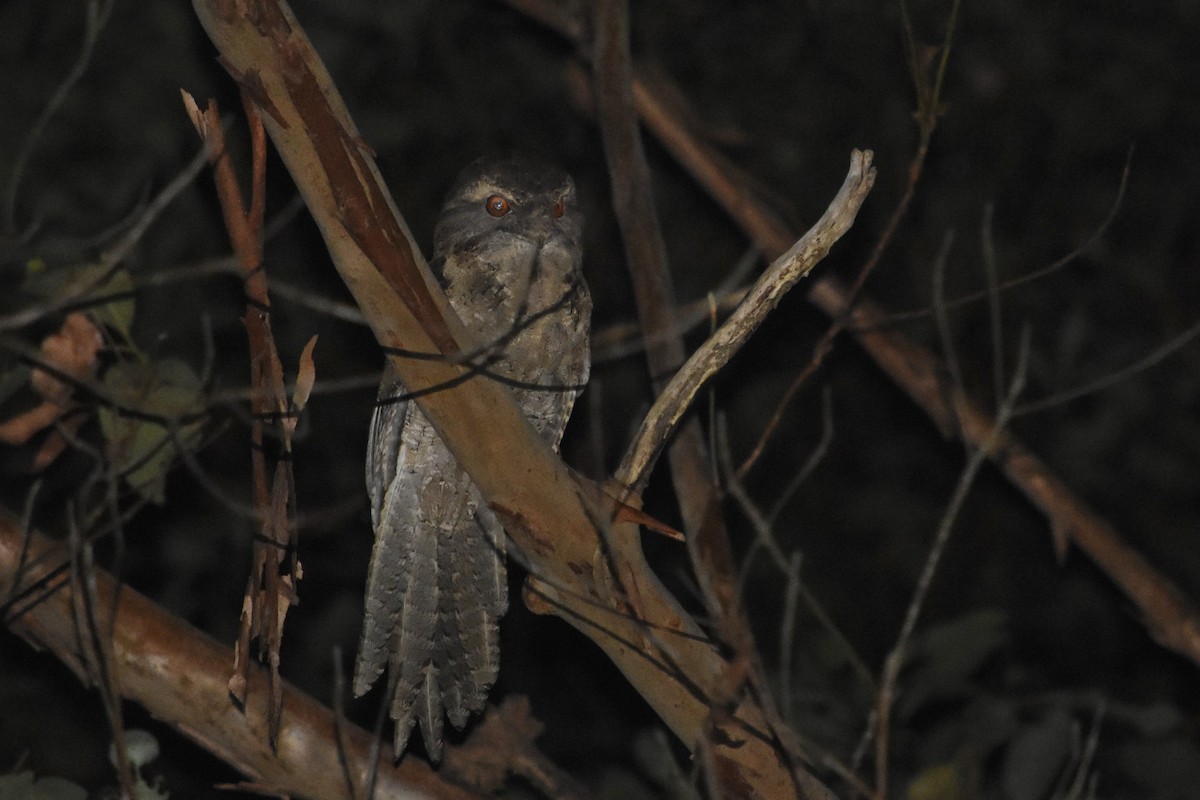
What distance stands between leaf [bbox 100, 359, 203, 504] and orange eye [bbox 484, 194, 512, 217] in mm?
865

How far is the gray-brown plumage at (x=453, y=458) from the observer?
103 inches

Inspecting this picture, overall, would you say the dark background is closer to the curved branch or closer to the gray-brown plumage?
the gray-brown plumage

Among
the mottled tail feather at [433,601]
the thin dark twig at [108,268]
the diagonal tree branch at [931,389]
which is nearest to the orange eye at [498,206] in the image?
the mottled tail feather at [433,601]

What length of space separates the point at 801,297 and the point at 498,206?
121 centimetres

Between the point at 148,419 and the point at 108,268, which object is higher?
the point at 108,268

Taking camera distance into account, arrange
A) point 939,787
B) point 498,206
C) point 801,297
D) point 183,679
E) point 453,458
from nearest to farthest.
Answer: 1. point 183,679
2. point 939,787
3. point 453,458
4. point 498,206
5. point 801,297

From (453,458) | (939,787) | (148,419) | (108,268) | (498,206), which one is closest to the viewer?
(108,268)

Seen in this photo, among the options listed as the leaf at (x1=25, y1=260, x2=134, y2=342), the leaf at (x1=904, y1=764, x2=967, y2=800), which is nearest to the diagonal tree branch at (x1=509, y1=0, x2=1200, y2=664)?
the leaf at (x1=904, y1=764, x2=967, y2=800)

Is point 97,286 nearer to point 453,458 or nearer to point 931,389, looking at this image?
point 453,458

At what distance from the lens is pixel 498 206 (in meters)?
2.81

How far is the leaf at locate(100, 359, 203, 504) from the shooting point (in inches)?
80.0

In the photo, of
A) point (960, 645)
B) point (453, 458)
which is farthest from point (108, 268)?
point (960, 645)

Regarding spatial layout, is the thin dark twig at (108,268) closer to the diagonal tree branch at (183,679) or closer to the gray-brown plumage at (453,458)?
the diagonal tree branch at (183,679)

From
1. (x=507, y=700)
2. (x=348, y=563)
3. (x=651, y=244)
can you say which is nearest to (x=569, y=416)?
(x=651, y=244)
